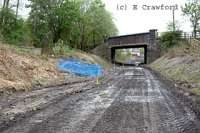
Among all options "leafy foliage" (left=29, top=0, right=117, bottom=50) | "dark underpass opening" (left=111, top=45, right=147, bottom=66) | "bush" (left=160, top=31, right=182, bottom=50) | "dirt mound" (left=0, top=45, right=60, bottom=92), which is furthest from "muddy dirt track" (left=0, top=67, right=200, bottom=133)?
"dark underpass opening" (left=111, top=45, right=147, bottom=66)

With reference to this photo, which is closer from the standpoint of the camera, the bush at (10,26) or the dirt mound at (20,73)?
the dirt mound at (20,73)

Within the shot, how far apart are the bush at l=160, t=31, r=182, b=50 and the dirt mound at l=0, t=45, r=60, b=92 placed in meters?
43.1

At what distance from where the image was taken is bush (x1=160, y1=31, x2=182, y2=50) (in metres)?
72.2

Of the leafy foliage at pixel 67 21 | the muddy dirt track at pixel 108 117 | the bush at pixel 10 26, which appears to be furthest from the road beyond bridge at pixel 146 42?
the muddy dirt track at pixel 108 117

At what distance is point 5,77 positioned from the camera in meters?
23.2

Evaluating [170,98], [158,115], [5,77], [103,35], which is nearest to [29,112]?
[158,115]

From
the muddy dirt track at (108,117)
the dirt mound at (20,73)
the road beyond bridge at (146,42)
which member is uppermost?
the road beyond bridge at (146,42)

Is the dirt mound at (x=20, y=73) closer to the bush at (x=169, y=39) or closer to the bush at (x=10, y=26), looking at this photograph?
the bush at (x=10, y=26)

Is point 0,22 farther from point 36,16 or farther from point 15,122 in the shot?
point 15,122

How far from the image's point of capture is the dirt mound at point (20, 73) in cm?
2236

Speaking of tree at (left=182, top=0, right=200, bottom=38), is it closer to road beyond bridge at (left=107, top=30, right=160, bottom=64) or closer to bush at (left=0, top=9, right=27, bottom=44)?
road beyond bridge at (left=107, top=30, right=160, bottom=64)

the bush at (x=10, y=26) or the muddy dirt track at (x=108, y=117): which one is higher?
the bush at (x=10, y=26)

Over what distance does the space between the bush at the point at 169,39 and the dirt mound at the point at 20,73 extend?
4306cm

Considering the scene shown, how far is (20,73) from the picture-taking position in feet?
84.7
